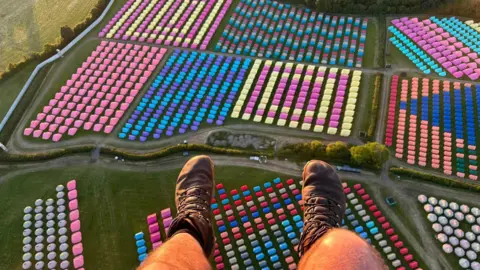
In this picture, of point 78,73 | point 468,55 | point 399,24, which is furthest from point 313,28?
point 78,73

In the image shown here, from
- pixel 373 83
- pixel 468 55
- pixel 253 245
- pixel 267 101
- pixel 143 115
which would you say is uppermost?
pixel 468 55

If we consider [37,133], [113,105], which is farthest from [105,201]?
[37,133]

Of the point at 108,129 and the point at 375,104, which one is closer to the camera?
the point at 108,129

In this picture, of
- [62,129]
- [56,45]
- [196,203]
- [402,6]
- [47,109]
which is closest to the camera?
[196,203]

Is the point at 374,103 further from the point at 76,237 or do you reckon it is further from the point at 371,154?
the point at 76,237

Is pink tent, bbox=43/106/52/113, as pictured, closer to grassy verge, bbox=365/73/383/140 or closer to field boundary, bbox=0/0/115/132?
field boundary, bbox=0/0/115/132

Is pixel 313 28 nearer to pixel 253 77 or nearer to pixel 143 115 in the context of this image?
pixel 253 77
